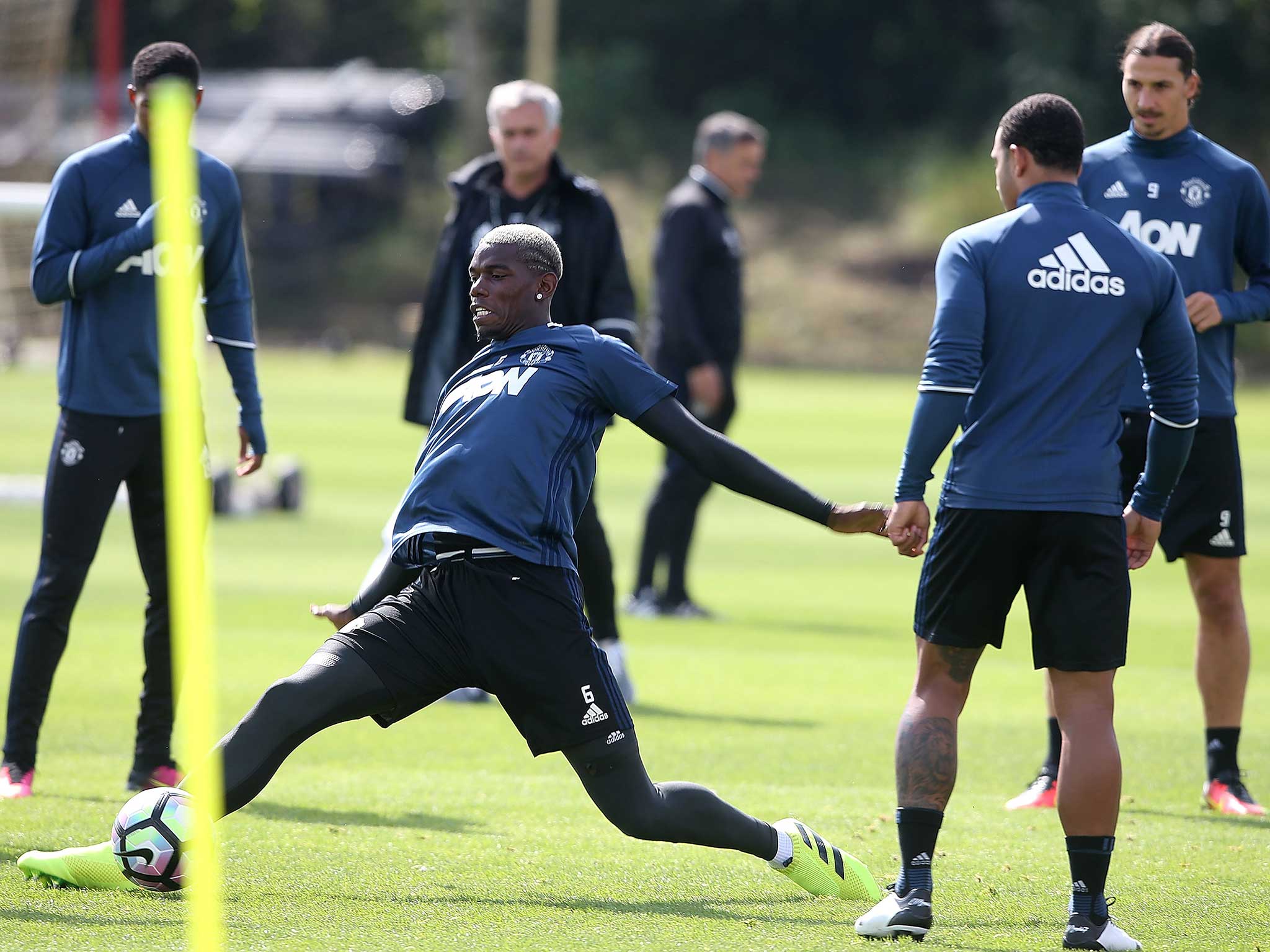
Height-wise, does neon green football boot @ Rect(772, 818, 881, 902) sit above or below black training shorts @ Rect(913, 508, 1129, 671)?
below

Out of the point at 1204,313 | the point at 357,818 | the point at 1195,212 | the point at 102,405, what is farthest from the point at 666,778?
the point at 1195,212

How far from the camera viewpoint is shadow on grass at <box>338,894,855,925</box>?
4.96m

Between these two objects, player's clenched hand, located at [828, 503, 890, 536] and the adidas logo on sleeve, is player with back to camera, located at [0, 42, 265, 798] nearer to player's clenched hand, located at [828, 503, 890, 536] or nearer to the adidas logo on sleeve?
player's clenched hand, located at [828, 503, 890, 536]

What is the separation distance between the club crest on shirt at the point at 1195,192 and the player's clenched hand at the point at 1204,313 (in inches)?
16.8

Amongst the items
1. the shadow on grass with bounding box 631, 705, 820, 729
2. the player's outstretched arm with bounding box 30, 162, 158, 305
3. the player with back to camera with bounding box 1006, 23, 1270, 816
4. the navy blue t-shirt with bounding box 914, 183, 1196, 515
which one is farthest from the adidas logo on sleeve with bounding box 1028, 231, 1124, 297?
the shadow on grass with bounding box 631, 705, 820, 729

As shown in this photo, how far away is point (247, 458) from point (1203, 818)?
3722 millimetres

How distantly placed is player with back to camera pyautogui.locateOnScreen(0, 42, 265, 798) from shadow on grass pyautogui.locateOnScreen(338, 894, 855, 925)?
6.24 ft

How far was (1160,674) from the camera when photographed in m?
9.58

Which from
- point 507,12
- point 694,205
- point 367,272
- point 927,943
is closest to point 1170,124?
point 927,943

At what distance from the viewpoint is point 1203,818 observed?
6387mm

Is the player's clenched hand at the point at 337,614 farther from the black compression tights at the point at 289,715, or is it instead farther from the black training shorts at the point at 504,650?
the black compression tights at the point at 289,715

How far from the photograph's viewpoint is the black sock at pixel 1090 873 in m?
4.68

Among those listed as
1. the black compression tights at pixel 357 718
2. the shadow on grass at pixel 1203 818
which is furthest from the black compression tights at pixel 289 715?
the shadow on grass at pixel 1203 818

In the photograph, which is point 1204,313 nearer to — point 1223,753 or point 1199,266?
point 1199,266
